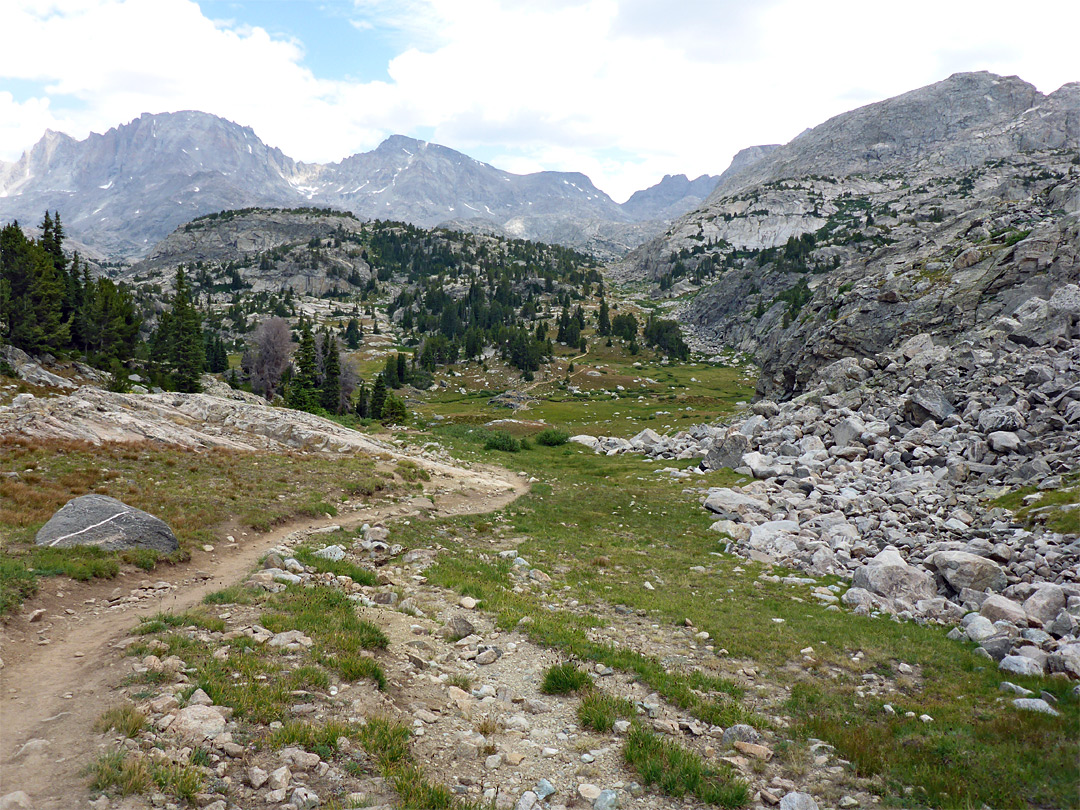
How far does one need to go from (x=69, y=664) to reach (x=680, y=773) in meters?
10.8

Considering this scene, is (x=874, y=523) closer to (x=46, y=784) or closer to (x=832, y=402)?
(x=832, y=402)

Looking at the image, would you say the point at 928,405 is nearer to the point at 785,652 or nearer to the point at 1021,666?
the point at 1021,666

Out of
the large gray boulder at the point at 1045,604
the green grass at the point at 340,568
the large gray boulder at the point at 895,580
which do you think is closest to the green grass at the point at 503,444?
the green grass at the point at 340,568

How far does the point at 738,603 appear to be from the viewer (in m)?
16.8

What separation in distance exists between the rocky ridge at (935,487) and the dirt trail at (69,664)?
17.7 metres

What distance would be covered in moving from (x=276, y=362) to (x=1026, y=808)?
376ft

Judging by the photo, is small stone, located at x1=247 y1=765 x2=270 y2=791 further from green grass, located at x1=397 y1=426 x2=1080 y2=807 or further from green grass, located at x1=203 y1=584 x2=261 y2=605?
green grass, located at x1=397 y1=426 x2=1080 y2=807

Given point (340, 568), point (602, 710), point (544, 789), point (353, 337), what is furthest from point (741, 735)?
point (353, 337)

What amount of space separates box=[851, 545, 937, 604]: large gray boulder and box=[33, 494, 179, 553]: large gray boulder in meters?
22.6

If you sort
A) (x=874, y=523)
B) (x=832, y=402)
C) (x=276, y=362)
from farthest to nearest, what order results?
(x=276, y=362)
(x=832, y=402)
(x=874, y=523)

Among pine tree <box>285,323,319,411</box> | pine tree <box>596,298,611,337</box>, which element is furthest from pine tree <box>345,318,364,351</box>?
pine tree <box>285,323,319,411</box>

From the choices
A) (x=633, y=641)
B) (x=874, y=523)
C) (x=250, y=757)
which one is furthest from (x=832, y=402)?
(x=250, y=757)

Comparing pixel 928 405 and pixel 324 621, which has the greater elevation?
pixel 928 405

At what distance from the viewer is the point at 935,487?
24.7 m
